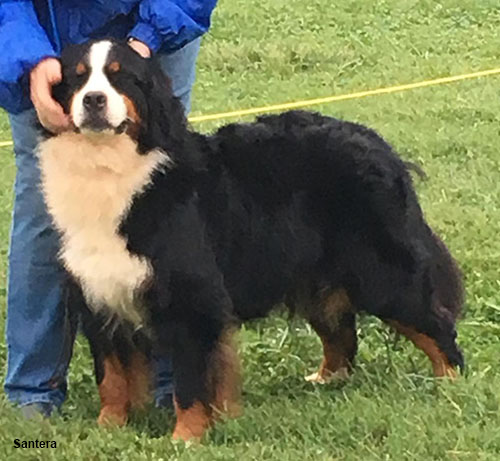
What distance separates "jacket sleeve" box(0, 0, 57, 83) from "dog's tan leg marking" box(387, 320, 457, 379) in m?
1.82

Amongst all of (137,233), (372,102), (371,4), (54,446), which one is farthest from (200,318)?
(371,4)

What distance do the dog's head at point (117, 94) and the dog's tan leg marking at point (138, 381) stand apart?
0.91m

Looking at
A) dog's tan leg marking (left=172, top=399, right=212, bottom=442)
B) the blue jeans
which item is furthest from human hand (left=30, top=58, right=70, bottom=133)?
dog's tan leg marking (left=172, top=399, right=212, bottom=442)

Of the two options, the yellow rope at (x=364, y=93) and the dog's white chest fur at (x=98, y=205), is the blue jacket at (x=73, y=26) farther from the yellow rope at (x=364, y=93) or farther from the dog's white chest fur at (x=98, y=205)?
the yellow rope at (x=364, y=93)

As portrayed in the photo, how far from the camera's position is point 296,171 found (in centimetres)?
455

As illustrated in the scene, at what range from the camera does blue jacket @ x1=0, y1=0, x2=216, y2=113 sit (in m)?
4.10

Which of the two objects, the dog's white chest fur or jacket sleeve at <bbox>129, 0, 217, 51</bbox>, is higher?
jacket sleeve at <bbox>129, 0, 217, 51</bbox>

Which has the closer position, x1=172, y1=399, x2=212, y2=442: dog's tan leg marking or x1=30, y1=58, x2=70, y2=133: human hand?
x1=30, y1=58, x2=70, y2=133: human hand

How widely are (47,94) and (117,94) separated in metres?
0.25

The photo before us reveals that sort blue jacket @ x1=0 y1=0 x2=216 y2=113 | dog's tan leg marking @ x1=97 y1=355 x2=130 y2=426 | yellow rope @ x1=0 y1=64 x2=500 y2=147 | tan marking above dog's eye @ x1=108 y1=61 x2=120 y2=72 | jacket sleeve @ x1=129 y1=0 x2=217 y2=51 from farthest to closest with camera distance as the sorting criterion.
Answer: yellow rope @ x1=0 y1=64 x2=500 y2=147
dog's tan leg marking @ x1=97 y1=355 x2=130 y2=426
jacket sleeve @ x1=129 y1=0 x2=217 y2=51
blue jacket @ x1=0 y1=0 x2=216 y2=113
tan marking above dog's eye @ x1=108 y1=61 x2=120 y2=72

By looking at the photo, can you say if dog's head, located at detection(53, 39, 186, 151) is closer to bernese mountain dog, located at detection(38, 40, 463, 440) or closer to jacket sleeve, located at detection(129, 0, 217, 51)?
bernese mountain dog, located at detection(38, 40, 463, 440)

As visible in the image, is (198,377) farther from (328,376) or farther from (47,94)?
(47,94)

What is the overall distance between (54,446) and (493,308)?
2.26 metres

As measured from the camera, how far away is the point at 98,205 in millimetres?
4168
